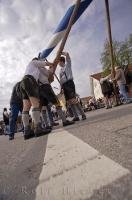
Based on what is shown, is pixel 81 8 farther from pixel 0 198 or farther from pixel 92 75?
pixel 92 75

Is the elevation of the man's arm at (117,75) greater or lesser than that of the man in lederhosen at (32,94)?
greater

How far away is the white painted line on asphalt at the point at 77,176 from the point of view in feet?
5.90

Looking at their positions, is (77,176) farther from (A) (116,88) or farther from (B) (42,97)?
(A) (116,88)

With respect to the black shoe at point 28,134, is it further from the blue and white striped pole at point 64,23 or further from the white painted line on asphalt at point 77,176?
the white painted line on asphalt at point 77,176

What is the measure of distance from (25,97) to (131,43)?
5609 cm

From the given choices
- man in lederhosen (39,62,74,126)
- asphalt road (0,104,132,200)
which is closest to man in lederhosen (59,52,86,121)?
man in lederhosen (39,62,74,126)

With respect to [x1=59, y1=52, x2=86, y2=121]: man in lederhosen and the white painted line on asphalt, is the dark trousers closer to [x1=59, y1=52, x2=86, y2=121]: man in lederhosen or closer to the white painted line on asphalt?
[x1=59, y1=52, x2=86, y2=121]: man in lederhosen

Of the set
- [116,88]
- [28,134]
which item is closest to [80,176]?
[28,134]

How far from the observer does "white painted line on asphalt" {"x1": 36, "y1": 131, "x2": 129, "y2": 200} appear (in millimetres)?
1798

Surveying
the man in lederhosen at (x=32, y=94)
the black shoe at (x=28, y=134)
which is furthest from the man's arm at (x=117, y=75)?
the black shoe at (x=28, y=134)

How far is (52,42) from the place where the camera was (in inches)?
368

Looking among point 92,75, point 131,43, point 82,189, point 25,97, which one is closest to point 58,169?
point 82,189

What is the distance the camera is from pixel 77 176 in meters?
2.08

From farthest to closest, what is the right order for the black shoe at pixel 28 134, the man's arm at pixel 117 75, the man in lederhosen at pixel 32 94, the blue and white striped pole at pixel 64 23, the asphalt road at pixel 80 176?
the man's arm at pixel 117 75
the blue and white striped pole at pixel 64 23
the black shoe at pixel 28 134
the man in lederhosen at pixel 32 94
the asphalt road at pixel 80 176
